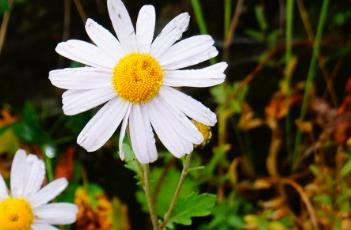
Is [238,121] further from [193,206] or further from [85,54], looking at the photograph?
[85,54]

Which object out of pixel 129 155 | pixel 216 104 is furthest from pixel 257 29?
pixel 129 155

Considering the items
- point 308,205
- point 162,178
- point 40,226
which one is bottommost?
point 308,205

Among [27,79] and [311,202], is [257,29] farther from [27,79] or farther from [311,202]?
[27,79]

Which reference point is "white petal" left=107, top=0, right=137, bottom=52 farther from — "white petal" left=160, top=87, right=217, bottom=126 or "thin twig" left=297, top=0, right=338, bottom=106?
"thin twig" left=297, top=0, right=338, bottom=106

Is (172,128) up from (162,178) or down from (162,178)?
up

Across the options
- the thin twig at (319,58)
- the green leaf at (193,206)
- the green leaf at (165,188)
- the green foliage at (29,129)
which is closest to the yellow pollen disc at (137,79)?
the green leaf at (193,206)

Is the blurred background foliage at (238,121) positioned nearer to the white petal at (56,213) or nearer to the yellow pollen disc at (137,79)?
the white petal at (56,213)

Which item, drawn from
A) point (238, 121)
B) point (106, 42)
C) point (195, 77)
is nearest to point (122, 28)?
point (106, 42)
